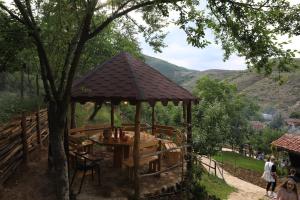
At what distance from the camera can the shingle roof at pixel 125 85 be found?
Answer: 33.6 ft

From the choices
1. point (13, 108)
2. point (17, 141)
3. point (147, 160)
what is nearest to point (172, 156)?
point (147, 160)

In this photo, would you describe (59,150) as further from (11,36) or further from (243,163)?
(243,163)

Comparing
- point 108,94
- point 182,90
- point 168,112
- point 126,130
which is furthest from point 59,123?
point 168,112

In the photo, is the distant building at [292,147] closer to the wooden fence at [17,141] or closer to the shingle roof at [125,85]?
the shingle roof at [125,85]

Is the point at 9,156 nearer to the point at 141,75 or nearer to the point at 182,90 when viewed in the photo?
the point at 141,75

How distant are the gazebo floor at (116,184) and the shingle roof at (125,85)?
2.60 m

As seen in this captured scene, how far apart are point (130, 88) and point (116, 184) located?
2996 millimetres

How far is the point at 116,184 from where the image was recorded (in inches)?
418

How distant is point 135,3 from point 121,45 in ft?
41.9

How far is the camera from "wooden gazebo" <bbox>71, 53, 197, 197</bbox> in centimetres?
1005

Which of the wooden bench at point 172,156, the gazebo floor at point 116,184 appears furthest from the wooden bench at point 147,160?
the wooden bench at point 172,156

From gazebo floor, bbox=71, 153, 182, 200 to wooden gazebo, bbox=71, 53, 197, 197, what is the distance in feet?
1.96

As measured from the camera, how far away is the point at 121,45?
21.7 m

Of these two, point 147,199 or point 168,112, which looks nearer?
point 147,199
